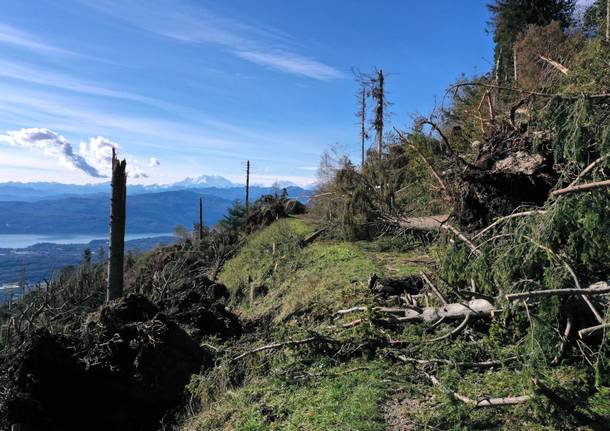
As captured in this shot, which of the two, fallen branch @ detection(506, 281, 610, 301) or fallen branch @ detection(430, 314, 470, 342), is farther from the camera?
fallen branch @ detection(430, 314, 470, 342)

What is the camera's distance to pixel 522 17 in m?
25.0

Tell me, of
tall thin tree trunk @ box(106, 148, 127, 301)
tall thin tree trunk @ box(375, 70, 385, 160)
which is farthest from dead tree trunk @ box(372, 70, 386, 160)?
tall thin tree trunk @ box(106, 148, 127, 301)

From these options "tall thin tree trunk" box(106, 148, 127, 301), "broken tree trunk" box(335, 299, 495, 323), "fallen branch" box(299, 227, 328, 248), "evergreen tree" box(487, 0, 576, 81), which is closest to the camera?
"broken tree trunk" box(335, 299, 495, 323)

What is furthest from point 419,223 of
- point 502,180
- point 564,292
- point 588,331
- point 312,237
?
point 312,237

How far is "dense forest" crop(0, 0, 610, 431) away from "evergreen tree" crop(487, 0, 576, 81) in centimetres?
1728

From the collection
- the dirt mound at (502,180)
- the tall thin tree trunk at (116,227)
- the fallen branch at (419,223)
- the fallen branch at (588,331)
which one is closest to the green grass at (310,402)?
the fallen branch at (588,331)

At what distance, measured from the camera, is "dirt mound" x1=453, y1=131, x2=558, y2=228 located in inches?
275

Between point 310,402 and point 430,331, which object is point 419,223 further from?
point 310,402

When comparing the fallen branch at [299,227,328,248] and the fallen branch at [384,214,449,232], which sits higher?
the fallen branch at [384,214,449,232]

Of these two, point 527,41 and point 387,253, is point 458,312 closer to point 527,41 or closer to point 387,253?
point 387,253

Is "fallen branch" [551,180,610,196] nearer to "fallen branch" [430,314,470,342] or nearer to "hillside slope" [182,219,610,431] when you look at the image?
"hillside slope" [182,219,610,431]

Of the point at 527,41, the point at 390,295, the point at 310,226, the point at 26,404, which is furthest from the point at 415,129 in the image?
the point at 527,41

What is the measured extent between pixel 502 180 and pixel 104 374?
6604 mm

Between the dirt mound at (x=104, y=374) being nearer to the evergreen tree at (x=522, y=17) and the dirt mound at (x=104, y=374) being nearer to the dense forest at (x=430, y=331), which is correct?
the dense forest at (x=430, y=331)
